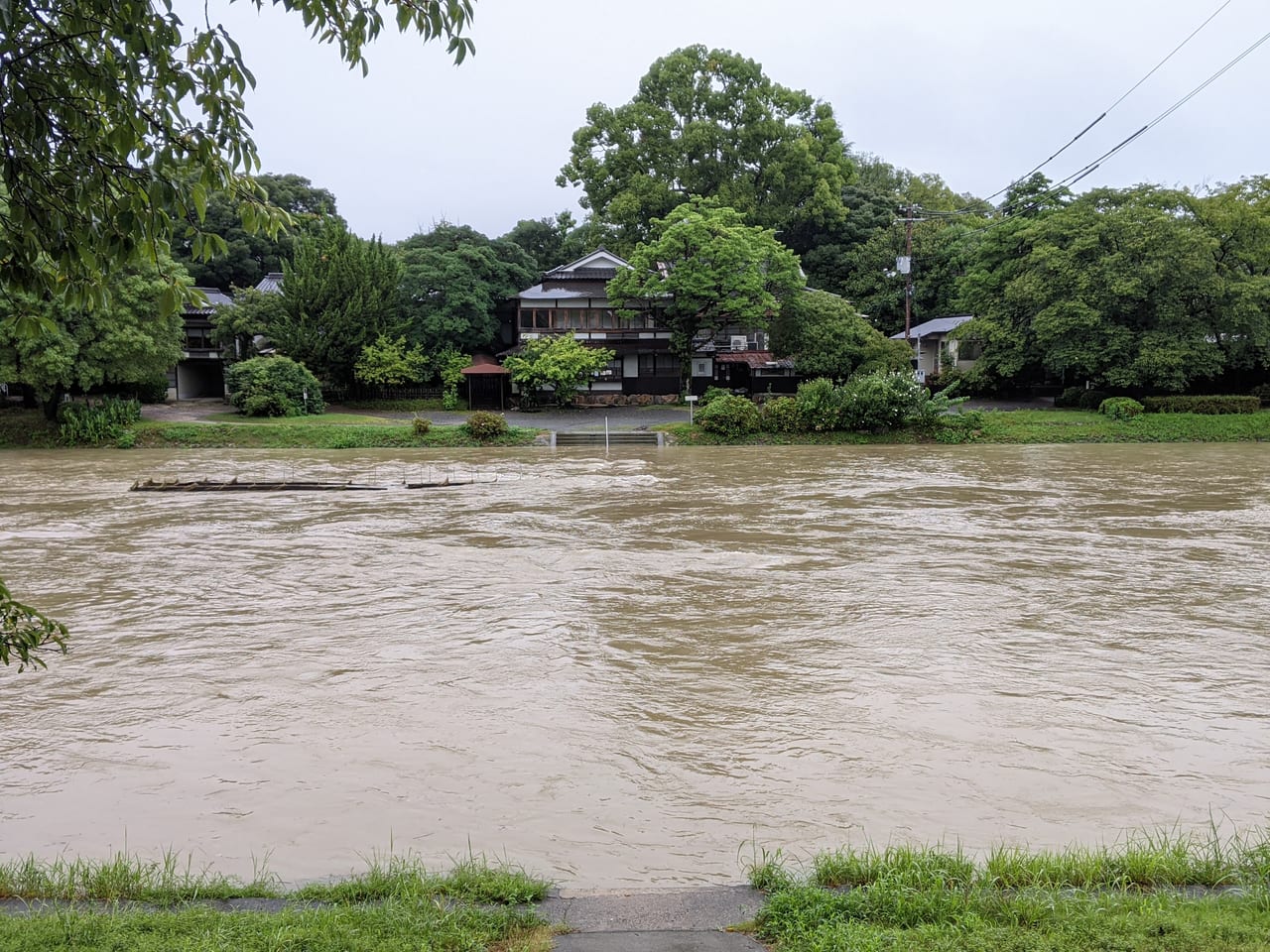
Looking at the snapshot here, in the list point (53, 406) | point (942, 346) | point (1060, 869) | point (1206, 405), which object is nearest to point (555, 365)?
point (53, 406)

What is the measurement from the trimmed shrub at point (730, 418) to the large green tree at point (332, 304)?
1501 centimetres

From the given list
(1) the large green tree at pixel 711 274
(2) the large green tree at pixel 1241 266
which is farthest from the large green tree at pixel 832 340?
(2) the large green tree at pixel 1241 266

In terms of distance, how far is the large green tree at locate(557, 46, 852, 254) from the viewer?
159 ft

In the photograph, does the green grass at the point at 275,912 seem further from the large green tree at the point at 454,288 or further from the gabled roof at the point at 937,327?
the gabled roof at the point at 937,327

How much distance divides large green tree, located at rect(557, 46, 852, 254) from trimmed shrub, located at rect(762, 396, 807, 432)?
62.2ft

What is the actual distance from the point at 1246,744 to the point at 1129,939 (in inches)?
155

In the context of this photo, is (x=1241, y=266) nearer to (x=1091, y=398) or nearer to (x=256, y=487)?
(x=1091, y=398)

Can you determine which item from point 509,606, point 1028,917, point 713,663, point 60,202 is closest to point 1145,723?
point 713,663

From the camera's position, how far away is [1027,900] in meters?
3.44

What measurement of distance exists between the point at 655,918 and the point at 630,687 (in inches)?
163

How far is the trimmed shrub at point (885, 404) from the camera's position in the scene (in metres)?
31.1

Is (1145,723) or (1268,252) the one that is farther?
(1268,252)

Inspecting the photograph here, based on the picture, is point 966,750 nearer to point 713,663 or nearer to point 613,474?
point 713,663

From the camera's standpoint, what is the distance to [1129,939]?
120 inches
